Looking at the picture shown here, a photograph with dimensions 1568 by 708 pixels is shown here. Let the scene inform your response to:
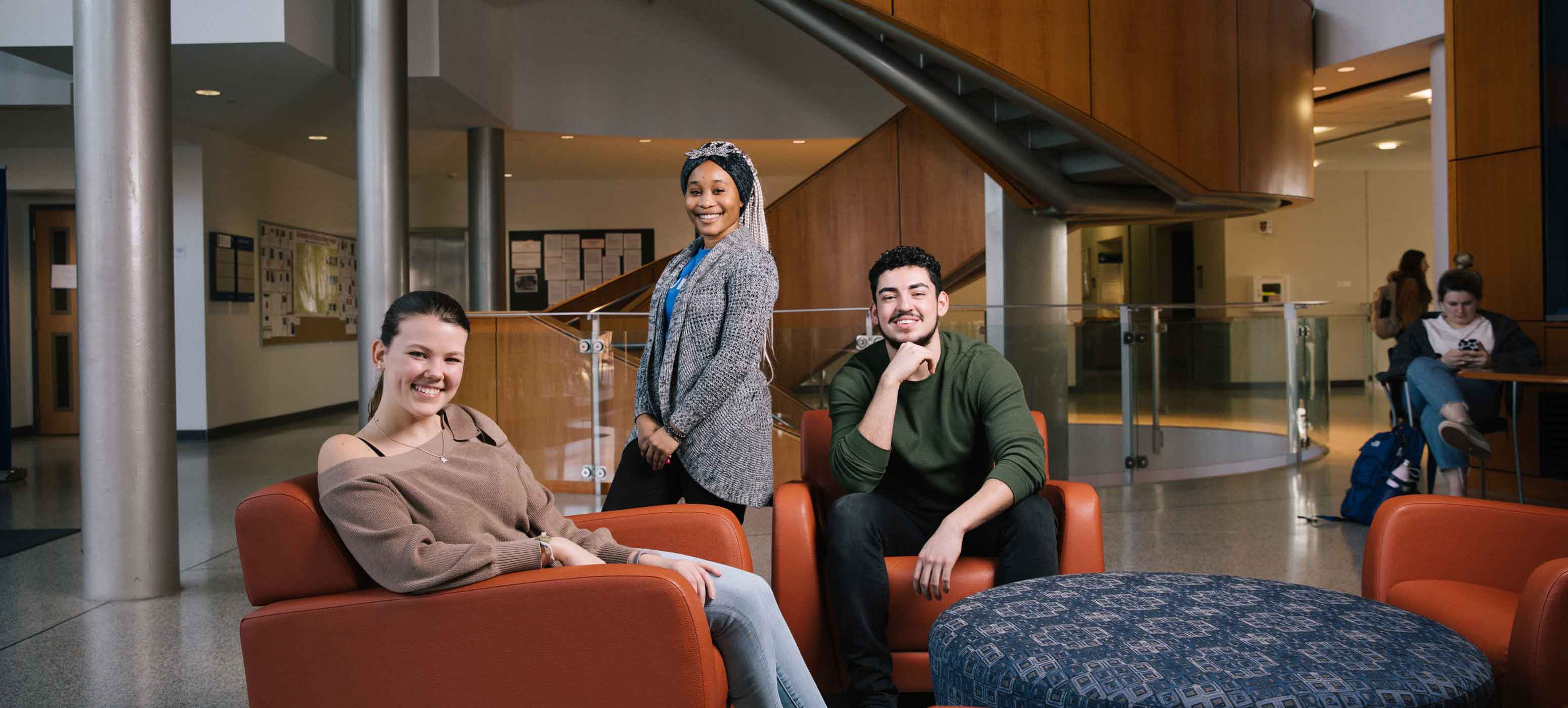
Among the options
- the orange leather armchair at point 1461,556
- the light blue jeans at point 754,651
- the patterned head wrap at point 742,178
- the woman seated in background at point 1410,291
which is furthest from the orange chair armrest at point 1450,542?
the woman seated in background at point 1410,291

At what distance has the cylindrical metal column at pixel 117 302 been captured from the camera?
12.9 ft

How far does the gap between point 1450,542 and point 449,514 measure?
6.94 feet

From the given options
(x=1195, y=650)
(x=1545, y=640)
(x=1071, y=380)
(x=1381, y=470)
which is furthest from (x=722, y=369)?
(x=1071, y=380)

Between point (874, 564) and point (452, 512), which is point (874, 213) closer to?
point (874, 564)

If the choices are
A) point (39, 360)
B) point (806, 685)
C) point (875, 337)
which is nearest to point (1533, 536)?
point (806, 685)

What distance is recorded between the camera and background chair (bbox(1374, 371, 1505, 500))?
5.11m

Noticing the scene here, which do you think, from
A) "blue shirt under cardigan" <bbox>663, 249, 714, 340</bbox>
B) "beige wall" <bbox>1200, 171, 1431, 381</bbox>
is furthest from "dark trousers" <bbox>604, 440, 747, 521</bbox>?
"beige wall" <bbox>1200, 171, 1431, 381</bbox>

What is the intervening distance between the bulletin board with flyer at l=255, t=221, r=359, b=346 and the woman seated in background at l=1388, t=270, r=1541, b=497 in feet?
26.9

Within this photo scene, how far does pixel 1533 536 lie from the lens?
229 centimetres

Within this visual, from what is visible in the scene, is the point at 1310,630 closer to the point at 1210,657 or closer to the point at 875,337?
the point at 1210,657

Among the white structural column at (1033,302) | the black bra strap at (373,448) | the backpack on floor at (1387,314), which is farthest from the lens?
the backpack on floor at (1387,314)

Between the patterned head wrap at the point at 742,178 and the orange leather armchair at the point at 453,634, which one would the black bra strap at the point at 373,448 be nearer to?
Answer: the orange leather armchair at the point at 453,634

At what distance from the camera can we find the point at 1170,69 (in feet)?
21.5

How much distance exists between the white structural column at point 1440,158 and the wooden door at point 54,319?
1089 centimetres
